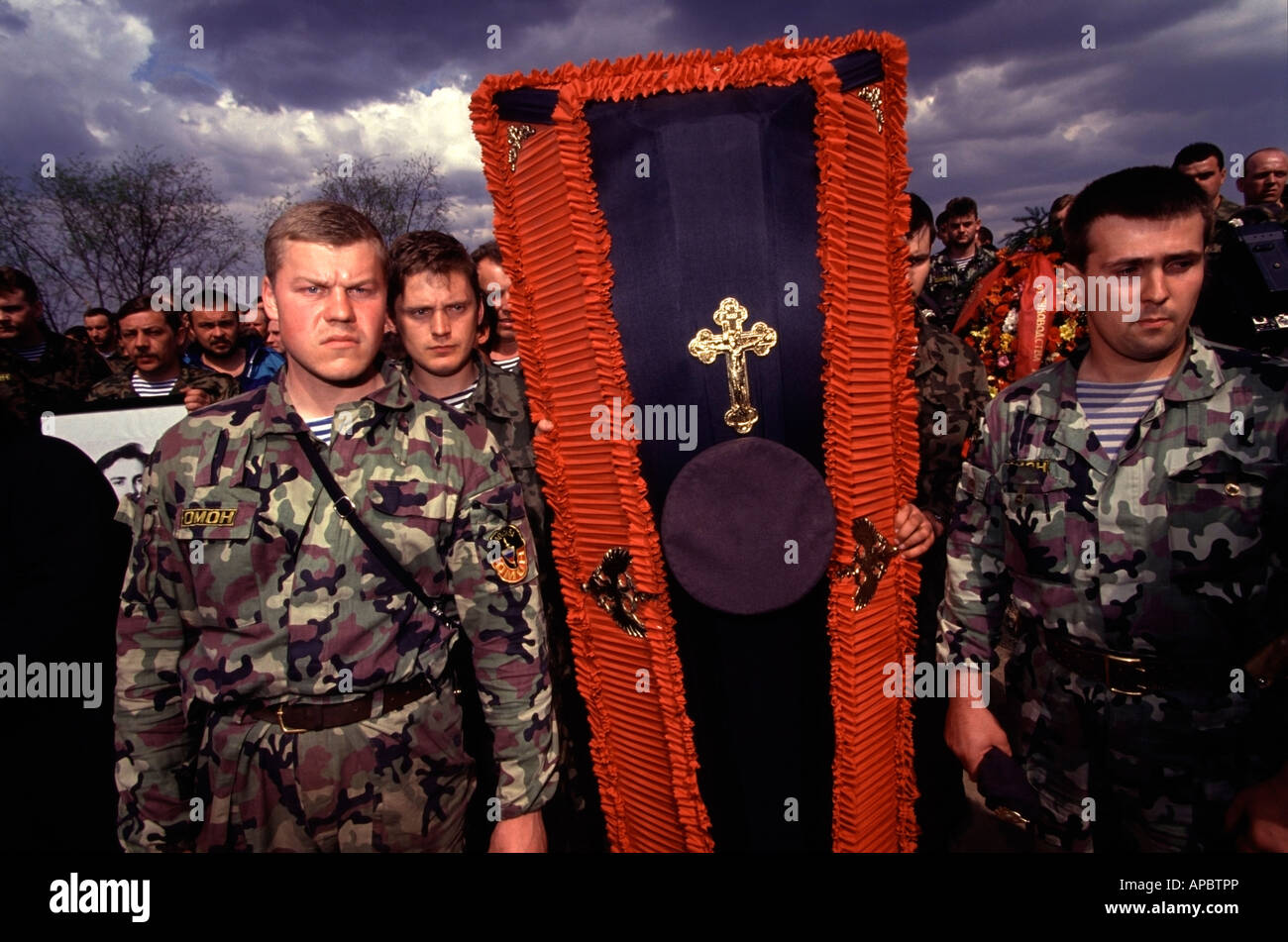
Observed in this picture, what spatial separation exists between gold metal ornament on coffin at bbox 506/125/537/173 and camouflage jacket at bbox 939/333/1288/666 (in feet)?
5.19

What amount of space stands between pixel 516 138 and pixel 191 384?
315 cm

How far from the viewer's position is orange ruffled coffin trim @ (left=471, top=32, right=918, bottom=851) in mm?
1721

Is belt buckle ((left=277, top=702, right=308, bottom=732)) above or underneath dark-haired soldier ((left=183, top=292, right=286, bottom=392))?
underneath

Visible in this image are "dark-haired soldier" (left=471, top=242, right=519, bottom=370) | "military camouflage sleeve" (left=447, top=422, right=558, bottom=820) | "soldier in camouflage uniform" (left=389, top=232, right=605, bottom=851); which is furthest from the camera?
"dark-haired soldier" (left=471, top=242, right=519, bottom=370)

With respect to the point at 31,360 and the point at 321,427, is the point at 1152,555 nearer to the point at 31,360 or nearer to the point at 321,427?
the point at 321,427

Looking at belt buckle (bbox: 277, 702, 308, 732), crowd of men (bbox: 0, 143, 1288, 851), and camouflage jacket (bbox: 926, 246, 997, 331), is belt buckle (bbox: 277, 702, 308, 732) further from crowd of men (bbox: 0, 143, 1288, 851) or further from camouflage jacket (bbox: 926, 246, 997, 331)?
camouflage jacket (bbox: 926, 246, 997, 331)

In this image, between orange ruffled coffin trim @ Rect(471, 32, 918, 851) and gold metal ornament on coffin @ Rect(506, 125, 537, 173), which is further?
gold metal ornament on coffin @ Rect(506, 125, 537, 173)

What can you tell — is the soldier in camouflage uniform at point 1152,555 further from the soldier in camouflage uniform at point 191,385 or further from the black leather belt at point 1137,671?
the soldier in camouflage uniform at point 191,385

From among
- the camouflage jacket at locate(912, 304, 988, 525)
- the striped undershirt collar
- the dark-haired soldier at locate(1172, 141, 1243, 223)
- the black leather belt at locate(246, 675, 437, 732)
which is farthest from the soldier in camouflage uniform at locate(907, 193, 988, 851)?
the dark-haired soldier at locate(1172, 141, 1243, 223)

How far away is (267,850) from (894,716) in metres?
1.75

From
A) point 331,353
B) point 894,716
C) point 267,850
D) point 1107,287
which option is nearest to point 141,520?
point 331,353

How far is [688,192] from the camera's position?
170cm

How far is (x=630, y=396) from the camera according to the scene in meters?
A: 1.76

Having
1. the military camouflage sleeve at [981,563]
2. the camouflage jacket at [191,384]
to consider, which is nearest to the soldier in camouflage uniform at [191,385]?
the camouflage jacket at [191,384]
